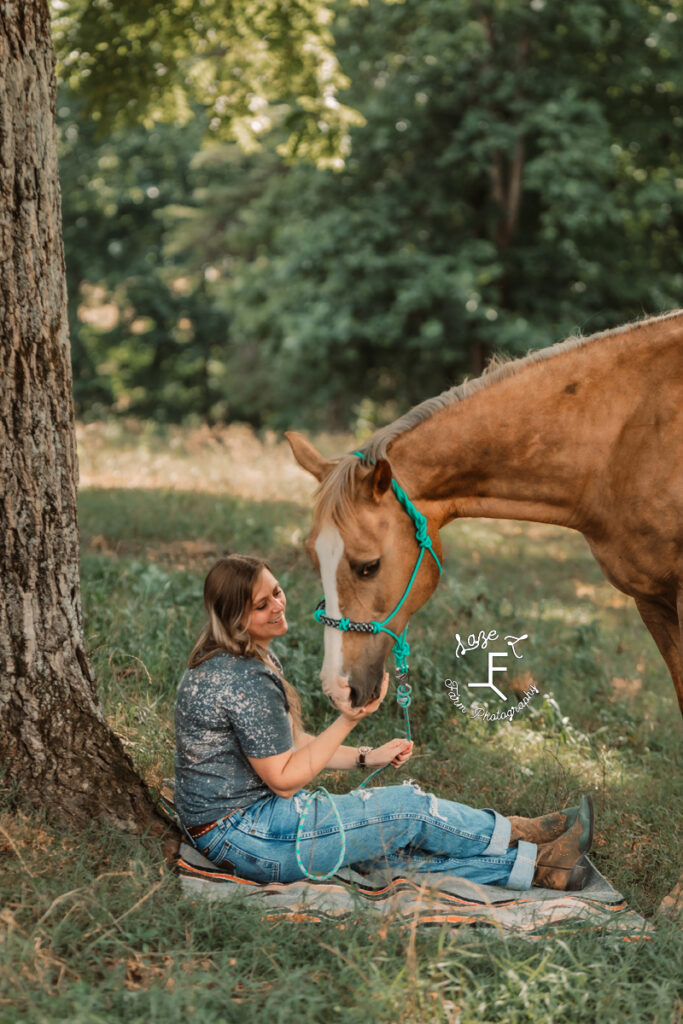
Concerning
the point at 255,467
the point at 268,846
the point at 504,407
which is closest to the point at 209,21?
the point at 255,467

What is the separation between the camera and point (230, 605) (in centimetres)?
305

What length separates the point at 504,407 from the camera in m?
3.35

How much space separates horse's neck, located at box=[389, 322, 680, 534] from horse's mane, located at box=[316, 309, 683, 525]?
0.02 meters

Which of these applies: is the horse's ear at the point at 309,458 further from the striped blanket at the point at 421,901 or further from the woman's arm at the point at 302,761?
the striped blanket at the point at 421,901

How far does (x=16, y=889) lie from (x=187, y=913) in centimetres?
50

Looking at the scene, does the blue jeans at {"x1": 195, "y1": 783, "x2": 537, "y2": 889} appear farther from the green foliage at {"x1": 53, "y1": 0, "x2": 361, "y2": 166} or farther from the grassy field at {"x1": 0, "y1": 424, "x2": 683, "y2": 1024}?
the green foliage at {"x1": 53, "y1": 0, "x2": 361, "y2": 166}

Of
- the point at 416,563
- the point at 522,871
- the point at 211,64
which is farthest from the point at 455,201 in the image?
the point at 522,871

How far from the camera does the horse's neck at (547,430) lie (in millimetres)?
3305

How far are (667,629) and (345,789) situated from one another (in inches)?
60.6

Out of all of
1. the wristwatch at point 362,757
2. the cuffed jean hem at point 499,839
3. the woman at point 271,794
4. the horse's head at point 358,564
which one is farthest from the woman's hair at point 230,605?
the cuffed jean hem at point 499,839

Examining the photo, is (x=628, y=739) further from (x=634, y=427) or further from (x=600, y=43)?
(x=600, y=43)

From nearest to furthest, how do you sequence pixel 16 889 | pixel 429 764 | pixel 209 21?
pixel 16 889
pixel 429 764
pixel 209 21

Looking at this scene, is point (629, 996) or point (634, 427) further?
point (634, 427)

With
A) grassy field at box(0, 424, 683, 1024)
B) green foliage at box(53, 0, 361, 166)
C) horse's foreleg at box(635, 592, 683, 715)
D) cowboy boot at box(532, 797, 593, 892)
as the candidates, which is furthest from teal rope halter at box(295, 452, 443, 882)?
green foliage at box(53, 0, 361, 166)
